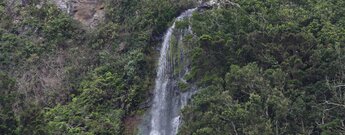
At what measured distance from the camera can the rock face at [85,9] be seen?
2697 cm

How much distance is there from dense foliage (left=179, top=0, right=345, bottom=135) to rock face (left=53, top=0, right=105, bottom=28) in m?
7.59

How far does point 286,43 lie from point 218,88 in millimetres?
3084

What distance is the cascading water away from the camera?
21.3 m

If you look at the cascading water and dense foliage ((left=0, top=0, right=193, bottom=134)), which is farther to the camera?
dense foliage ((left=0, top=0, right=193, bottom=134))

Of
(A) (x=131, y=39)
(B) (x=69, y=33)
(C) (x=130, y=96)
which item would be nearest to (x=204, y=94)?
(C) (x=130, y=96)

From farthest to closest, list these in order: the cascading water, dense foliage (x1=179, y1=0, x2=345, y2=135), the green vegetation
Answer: the cascading water < the green vegetation < dense foliage (x1=179, y1=0, x2=345, y2=135)

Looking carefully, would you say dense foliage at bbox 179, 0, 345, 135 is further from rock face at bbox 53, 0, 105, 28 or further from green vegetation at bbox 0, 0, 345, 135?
rock face at bbox 53, 0, 105, 28

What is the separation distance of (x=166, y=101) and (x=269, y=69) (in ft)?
18.6

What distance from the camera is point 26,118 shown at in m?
16.9

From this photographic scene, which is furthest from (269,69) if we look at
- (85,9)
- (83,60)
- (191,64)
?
(85,9)

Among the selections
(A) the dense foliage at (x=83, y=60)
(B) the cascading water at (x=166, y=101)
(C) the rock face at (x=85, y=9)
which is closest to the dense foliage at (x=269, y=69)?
(B) the cascading water at (x=166, y=101)

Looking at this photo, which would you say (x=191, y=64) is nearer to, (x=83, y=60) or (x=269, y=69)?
(x=269, y=69)

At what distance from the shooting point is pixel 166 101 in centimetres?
2209

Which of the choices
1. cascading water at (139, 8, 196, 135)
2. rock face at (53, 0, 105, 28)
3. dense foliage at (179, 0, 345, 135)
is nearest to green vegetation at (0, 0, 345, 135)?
dense foliage at (179, 0, 345, 135)
